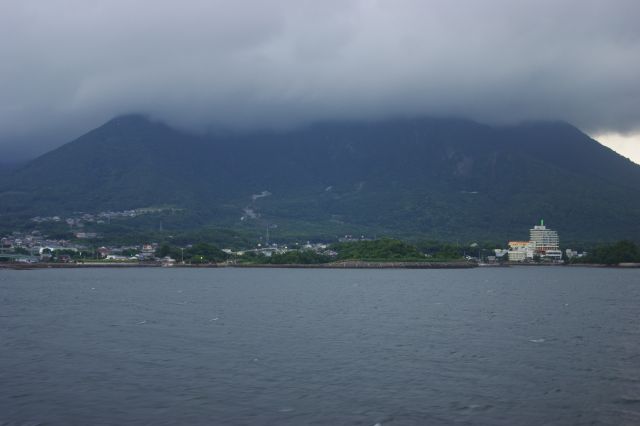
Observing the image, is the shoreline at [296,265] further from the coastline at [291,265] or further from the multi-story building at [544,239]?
the multi-story building at [544,239]

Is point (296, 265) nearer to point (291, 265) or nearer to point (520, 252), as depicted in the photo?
point (291, 265)

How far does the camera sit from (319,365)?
29125 millimetres

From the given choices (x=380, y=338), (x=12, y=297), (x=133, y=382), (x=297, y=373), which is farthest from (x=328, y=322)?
(x=12, y=297)

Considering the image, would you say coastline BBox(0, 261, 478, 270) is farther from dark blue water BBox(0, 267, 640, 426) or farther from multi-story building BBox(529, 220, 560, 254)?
dark blue water BBox(0, 267, 640, 426)

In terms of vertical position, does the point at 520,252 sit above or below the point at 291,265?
above

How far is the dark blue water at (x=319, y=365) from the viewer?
21734mm

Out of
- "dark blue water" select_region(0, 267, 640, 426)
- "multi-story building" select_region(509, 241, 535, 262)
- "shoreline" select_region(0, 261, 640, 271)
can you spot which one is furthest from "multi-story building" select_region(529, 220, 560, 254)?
"dark blue water" select_region(0, 267, 640, 426)

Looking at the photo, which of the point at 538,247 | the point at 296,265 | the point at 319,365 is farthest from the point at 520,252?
the point at 319,365

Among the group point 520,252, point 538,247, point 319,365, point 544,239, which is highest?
point 544,239

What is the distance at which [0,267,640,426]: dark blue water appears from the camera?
856 inches

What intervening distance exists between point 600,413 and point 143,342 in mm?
22213

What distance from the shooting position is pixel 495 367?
28.6 meters

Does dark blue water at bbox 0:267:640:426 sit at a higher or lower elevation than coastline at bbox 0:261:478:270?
lower

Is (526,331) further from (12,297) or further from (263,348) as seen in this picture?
(12,297)
